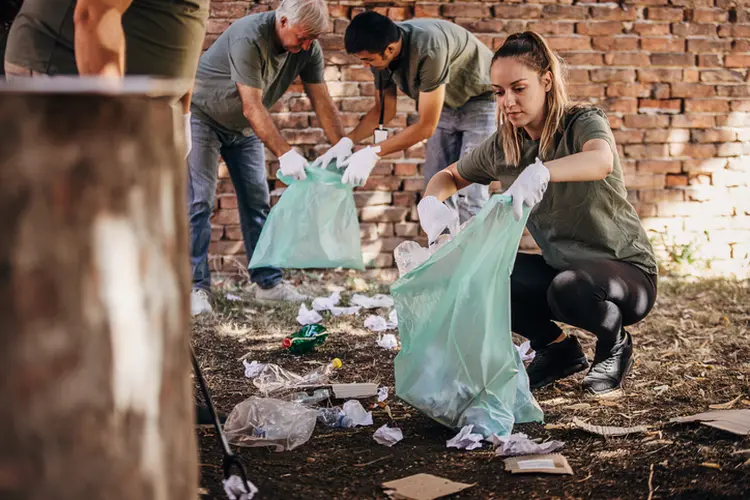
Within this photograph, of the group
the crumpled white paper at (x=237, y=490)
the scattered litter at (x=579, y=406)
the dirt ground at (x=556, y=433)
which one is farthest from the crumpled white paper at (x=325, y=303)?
the crumpled white paper at (x=237, y=490)

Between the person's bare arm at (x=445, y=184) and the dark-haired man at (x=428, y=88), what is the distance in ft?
2.70

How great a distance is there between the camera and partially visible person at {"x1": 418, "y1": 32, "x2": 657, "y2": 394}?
2096 millimetres

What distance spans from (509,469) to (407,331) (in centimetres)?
46

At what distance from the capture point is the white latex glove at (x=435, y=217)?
2.28 m

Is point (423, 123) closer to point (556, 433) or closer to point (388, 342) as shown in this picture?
point (388, 342)

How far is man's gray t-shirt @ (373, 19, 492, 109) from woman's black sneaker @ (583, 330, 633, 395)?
4.34 feet

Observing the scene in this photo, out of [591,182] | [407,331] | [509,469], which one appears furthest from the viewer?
[591,182]

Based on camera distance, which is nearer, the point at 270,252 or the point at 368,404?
the point at 368,404

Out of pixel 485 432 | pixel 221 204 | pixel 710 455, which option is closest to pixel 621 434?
pixel 710 455

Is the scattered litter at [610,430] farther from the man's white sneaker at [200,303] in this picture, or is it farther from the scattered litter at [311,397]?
the man's white sneaker at [200,303]

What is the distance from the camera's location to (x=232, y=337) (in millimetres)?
3088

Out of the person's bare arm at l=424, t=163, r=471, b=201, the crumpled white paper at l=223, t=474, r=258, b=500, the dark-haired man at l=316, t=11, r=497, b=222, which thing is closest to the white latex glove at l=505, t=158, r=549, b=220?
the person's bare arm at l=424, t=163, r=471, b=201

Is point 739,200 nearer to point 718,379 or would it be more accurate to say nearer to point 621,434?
point 718,379

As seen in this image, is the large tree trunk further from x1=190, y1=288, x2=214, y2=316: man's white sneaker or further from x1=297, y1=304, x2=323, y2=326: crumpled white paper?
x1=190, y1=288, x2=214, y2=316: man's white sneaker
